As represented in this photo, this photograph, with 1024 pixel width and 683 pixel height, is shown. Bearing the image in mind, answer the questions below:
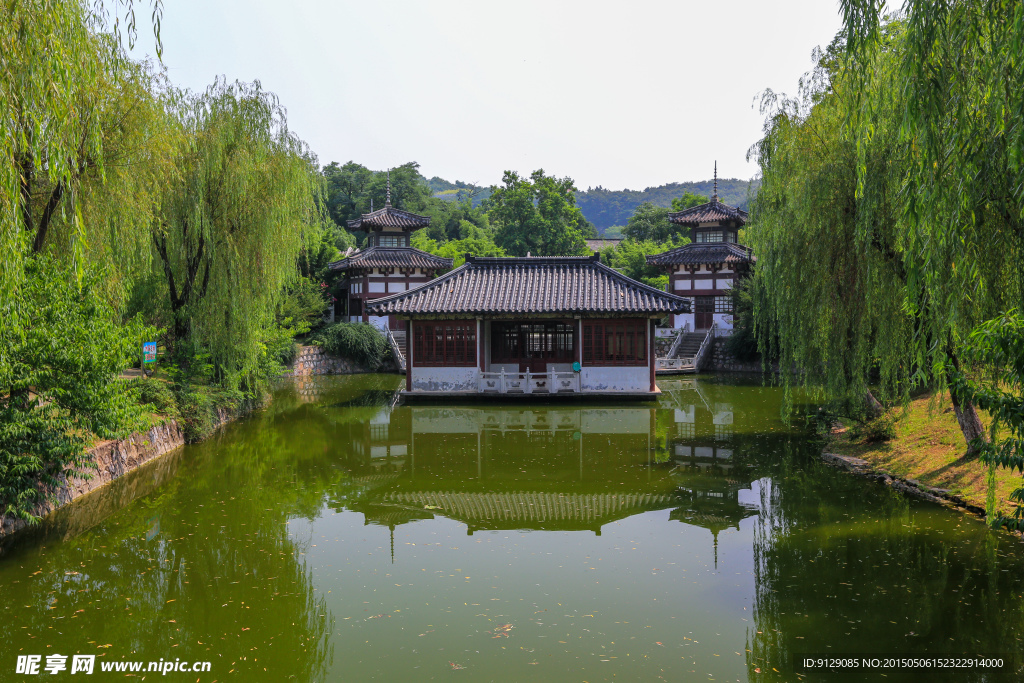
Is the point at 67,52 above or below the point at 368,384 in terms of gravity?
above

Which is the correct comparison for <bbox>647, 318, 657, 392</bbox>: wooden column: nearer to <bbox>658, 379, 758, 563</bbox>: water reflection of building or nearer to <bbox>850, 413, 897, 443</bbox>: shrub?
<bbox>658, 379, 758, 563</bbox>: water reflection of building

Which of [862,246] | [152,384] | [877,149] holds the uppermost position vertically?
[877,149]

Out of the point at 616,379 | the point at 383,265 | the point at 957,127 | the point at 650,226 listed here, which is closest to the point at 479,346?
the point at 616,379

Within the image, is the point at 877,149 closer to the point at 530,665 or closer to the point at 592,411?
the point at 530,665

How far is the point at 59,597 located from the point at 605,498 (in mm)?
6039

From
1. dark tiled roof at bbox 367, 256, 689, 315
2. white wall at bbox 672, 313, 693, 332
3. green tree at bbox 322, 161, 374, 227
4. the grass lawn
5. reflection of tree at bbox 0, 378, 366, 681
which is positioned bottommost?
reflection of tree at bbox 0, 378, 366, 681

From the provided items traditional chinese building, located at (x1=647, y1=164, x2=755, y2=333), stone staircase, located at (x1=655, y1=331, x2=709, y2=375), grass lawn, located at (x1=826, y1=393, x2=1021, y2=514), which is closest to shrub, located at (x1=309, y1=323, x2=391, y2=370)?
stone staircase, located at (x1=655, y1=331, x2=709, y2=375)

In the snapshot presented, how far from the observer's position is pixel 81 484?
903cm

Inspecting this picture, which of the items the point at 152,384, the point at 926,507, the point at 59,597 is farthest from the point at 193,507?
the point at 926,507

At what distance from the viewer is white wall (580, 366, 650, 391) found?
1831cm

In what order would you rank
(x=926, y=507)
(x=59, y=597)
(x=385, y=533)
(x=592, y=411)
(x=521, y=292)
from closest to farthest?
(x=59, y=597) → (x=385, y=533) → (x=926, y=507) → (x=592, y=411) → (x=521, y=292)

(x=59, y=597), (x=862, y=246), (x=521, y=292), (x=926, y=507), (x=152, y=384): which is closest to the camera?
(x=59, y=597)

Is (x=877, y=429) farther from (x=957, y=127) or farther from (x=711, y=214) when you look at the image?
(x=711, y=214)

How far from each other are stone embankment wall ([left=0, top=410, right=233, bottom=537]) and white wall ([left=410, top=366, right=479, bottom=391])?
7.21m
